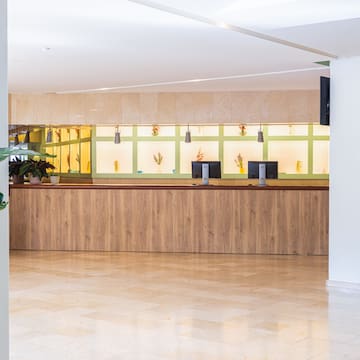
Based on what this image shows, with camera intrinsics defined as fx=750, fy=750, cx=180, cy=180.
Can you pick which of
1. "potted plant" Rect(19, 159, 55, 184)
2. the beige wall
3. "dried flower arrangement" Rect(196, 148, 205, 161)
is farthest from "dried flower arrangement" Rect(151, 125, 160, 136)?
"potted plant" Rect(19, 159, 55, 184)

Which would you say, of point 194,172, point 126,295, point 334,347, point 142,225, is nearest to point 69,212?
point 142,225

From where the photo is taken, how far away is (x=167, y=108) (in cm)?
1252

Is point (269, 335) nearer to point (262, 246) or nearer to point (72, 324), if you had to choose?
point (72, 324)

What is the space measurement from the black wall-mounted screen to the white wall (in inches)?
1.9

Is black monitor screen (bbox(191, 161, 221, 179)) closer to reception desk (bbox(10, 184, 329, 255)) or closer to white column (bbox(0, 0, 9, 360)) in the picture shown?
reception desk (bbox(10, 184, 329, 255))

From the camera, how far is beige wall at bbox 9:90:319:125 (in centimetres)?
1212

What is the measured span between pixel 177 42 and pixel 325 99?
1951mm

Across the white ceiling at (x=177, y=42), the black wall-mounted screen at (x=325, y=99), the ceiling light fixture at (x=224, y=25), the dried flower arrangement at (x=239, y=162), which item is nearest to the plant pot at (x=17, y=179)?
the white ceiling at (x=177, y=42)

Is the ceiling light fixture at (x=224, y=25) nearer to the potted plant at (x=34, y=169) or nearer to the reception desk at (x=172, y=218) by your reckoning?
the reception desk at (x=172, y=218)

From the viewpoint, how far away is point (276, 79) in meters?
10.8

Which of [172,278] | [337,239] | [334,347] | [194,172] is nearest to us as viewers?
[334,347]

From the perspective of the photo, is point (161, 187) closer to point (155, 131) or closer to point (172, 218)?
point (172, 218)

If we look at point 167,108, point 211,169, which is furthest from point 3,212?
point 211,169

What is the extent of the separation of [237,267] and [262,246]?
5.07 feet
